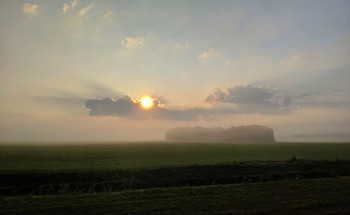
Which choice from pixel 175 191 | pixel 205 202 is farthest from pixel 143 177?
pixel 205 202

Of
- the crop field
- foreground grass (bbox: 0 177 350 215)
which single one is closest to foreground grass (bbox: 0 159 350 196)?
the crop field

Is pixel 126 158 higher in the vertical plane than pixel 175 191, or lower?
lower

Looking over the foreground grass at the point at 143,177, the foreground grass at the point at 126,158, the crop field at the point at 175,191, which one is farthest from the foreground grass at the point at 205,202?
the foreground grass at the point at 126,158

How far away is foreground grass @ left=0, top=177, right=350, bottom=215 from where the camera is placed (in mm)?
13586

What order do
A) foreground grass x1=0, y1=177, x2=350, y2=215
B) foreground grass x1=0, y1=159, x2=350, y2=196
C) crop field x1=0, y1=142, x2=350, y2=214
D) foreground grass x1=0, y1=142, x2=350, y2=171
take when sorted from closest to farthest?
foreground grass x1=0, y1=177, x2=350, y2=215
crop field x1=0, y1=142, x2=350, y2=214
foreground grass x1=0, y1=159, x2=350, y2=196
foreground grass x1=0, y1=142, x2=350, y2=171

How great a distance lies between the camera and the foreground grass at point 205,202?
13.6 metres

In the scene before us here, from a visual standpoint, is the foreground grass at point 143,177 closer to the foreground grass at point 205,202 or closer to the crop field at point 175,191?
the crop field at point 175,191

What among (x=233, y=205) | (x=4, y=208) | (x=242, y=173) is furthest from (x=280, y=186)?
(x=4, y=208)

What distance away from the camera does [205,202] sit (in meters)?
15.4

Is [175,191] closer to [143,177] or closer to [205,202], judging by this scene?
[205,202]

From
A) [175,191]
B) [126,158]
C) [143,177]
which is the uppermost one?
[175,191]

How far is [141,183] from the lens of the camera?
2542 centimetres

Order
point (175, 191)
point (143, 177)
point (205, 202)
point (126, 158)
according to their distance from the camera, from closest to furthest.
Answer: point (205, 202) < point (175, 191) < point (143, 177) < point (126, 158)

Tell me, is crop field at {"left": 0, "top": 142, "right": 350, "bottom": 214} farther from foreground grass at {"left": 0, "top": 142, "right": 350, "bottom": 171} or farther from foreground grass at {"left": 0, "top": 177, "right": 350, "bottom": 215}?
foreground grass at {"left": 0, "top": 142, "right": 350, "bottom": 171}
